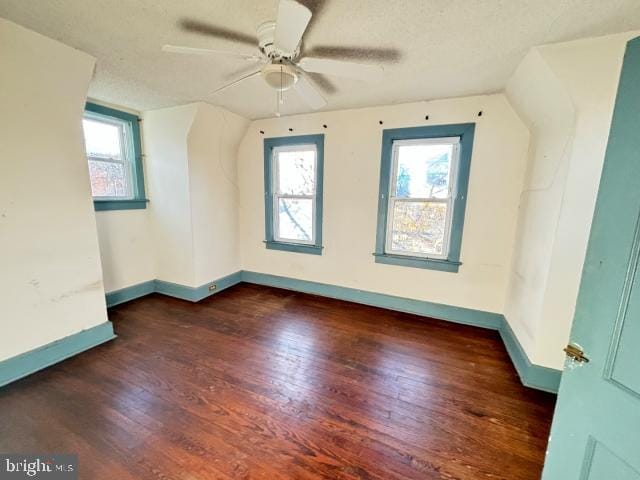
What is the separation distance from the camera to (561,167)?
5.90ft

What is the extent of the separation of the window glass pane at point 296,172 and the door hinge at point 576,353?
292 centimetres

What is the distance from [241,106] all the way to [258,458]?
3.27m

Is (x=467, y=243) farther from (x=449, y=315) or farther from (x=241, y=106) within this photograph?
(x=241, y=106)

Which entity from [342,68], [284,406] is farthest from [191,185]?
[284,406]

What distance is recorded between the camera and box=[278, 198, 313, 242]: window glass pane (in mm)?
3582

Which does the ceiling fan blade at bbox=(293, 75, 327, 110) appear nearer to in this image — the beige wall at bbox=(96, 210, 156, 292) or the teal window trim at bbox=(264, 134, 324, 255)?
the teal window trim at bbox=(264, 134, 324, 255)

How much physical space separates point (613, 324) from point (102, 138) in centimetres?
429

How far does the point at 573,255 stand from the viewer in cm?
176

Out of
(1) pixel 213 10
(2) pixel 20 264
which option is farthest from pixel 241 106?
(2) pixel 20 264

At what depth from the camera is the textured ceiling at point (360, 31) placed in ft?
4.51

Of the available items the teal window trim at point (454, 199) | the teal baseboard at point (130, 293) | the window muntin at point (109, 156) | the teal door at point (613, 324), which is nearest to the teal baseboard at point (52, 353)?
the teal baseboard at point (130, 293)

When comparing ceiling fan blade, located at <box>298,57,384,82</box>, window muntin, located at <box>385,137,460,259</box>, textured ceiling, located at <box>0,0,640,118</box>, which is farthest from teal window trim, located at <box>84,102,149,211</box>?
window muntin, located at <box>385,137,460,259</box>

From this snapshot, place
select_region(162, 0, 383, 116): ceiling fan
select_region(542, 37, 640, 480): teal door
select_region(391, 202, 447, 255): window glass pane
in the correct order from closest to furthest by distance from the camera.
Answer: select_region(542, 37, 640, 480): teal door → select_region(162, 0, 383, 116): ceiling fan → select_region(391, 202, 447, 255): window glass pane

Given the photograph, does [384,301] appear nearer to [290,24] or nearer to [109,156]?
[290,24]
